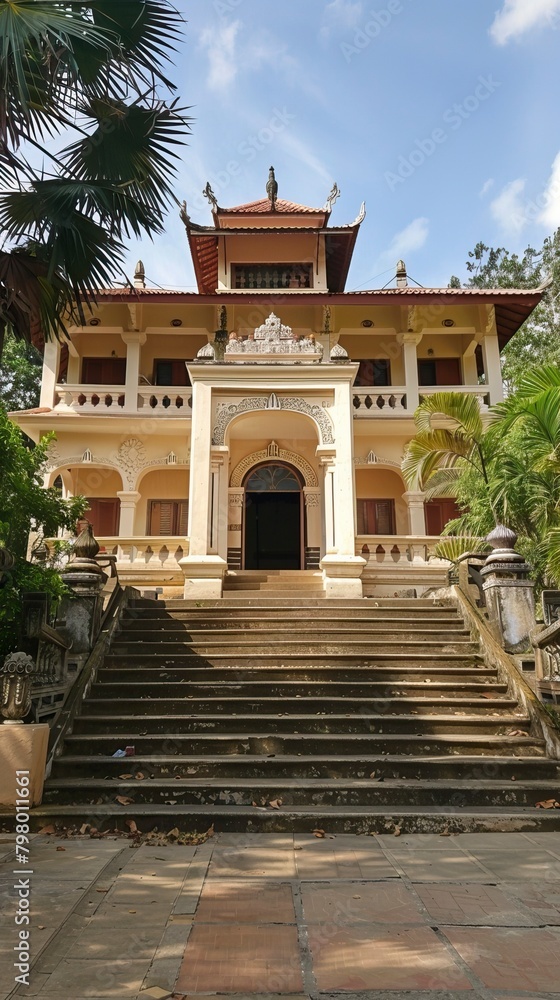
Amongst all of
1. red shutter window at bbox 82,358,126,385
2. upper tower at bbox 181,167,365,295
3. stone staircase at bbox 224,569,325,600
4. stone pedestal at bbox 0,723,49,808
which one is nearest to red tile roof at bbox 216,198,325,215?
upper tower at bbox 181,167,365,295

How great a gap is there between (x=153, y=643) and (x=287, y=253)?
1250cm

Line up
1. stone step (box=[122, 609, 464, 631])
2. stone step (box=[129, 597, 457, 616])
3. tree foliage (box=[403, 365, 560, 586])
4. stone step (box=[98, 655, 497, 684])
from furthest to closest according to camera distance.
A: 1. stone step (box=[129, 597, 457, 616])
2. stone step (box=[122, 609, 464, 631])
3. tree foliage (box=[403, 365, 560, 586])
4. stone step (box=[98, 655, 497, 684])

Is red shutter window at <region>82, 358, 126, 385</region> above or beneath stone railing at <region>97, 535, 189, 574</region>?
above

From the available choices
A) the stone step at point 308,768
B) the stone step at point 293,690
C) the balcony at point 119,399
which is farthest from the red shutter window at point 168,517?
the stone step at point 308,768

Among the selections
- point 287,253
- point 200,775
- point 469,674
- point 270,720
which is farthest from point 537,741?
point 287,253

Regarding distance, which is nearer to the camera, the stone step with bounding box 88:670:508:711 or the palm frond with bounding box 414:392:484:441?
the stone step with bounding box 88:670:508:711

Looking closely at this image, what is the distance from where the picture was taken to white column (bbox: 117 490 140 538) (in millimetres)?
14773

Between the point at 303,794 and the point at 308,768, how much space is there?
40 cm

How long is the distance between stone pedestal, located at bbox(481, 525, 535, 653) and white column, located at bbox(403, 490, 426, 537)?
6856 mm

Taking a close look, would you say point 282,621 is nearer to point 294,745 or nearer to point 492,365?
point 294,745

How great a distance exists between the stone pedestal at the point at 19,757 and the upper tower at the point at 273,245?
13.4m

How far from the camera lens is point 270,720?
Answer: 20.2 feet

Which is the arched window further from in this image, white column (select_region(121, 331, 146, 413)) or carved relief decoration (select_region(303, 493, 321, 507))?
white column (select_region(121, 331, 146, 413))

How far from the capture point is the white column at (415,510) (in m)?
14.5
